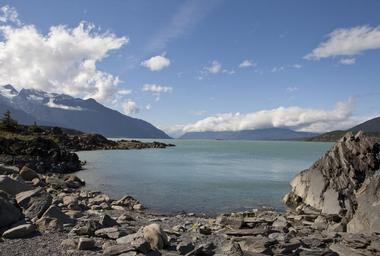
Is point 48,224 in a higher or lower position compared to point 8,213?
lower

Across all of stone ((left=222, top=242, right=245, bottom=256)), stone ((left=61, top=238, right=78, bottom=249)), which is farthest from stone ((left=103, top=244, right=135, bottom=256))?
stone ((left=222, top=242, right=245, bottom=256))

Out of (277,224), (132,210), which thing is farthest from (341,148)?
(132,210)

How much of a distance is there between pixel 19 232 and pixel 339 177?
1397 inches

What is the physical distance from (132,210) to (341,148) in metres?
28.0

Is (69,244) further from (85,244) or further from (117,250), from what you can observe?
(117,250)

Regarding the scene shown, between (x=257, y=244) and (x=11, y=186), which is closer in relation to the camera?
(x=257, y=244)

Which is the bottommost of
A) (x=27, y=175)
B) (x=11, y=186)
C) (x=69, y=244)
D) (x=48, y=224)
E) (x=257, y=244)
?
(x=257, y=244)

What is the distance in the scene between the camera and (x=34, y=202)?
87.5ft

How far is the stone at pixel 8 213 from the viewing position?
22.3m

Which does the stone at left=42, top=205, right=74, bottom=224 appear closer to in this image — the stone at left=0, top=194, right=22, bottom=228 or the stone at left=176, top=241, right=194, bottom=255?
the stone at left=0, top=194, right=22, bottom=228

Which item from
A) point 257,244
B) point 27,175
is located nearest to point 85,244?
point 257,244

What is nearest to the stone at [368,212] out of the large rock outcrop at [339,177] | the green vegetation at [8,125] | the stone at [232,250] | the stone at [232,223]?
the large rock outcrop at [339,177]

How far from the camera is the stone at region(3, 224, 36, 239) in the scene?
67.8ft

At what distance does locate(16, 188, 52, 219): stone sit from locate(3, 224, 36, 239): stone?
382cm
